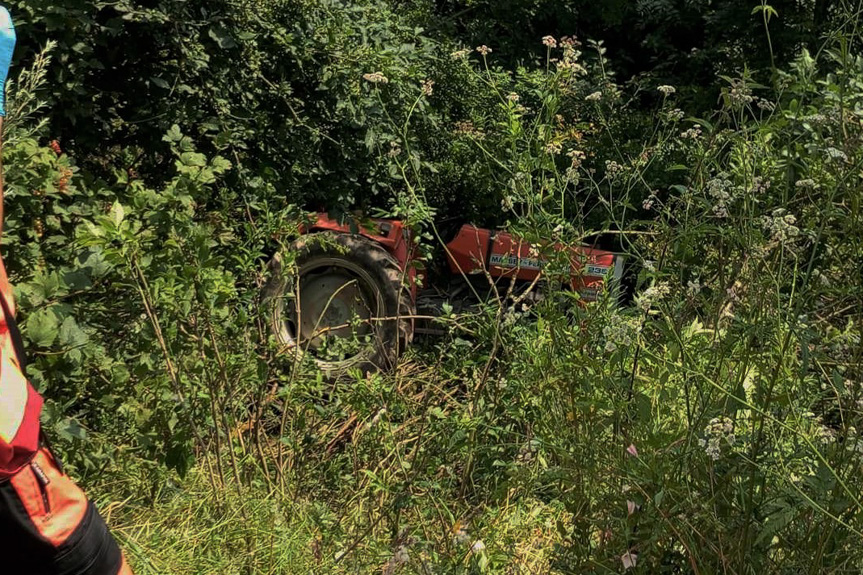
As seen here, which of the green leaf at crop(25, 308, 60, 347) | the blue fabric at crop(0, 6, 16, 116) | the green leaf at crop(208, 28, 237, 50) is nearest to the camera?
the blue fabric at crop(0, 6, 16, 116)

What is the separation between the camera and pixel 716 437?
7.47ft

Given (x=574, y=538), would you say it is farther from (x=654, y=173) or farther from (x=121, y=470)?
(x=654, y=173)

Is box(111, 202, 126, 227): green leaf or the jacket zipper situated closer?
the jacket zipper

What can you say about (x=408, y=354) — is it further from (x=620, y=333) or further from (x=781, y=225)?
(x=781, y=225)

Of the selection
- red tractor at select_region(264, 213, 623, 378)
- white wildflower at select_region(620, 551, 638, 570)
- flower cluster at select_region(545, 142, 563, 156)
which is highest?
flower cluster at select_region(545, 142, 563, 156)

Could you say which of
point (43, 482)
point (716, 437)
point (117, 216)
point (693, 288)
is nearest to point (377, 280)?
point (117, 216)

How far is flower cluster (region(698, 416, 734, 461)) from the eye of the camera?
2.18 m

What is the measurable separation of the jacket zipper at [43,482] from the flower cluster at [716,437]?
1.48m

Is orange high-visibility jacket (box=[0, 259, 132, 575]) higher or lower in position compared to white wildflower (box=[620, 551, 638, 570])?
higher

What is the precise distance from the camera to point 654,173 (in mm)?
6605

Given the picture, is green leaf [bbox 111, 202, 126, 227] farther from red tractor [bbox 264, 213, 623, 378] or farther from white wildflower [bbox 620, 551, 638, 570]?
red tractor [bbox 264, 213, 623, 378]

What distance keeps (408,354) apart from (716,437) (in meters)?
3.02

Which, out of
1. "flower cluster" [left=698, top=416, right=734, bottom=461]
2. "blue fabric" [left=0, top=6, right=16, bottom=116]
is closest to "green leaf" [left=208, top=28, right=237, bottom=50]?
"blue fabric" [left=0, top=6, right=16, bottom=116]

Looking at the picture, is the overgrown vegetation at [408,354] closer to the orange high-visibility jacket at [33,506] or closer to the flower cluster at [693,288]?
the flower cluster at [693,288]
